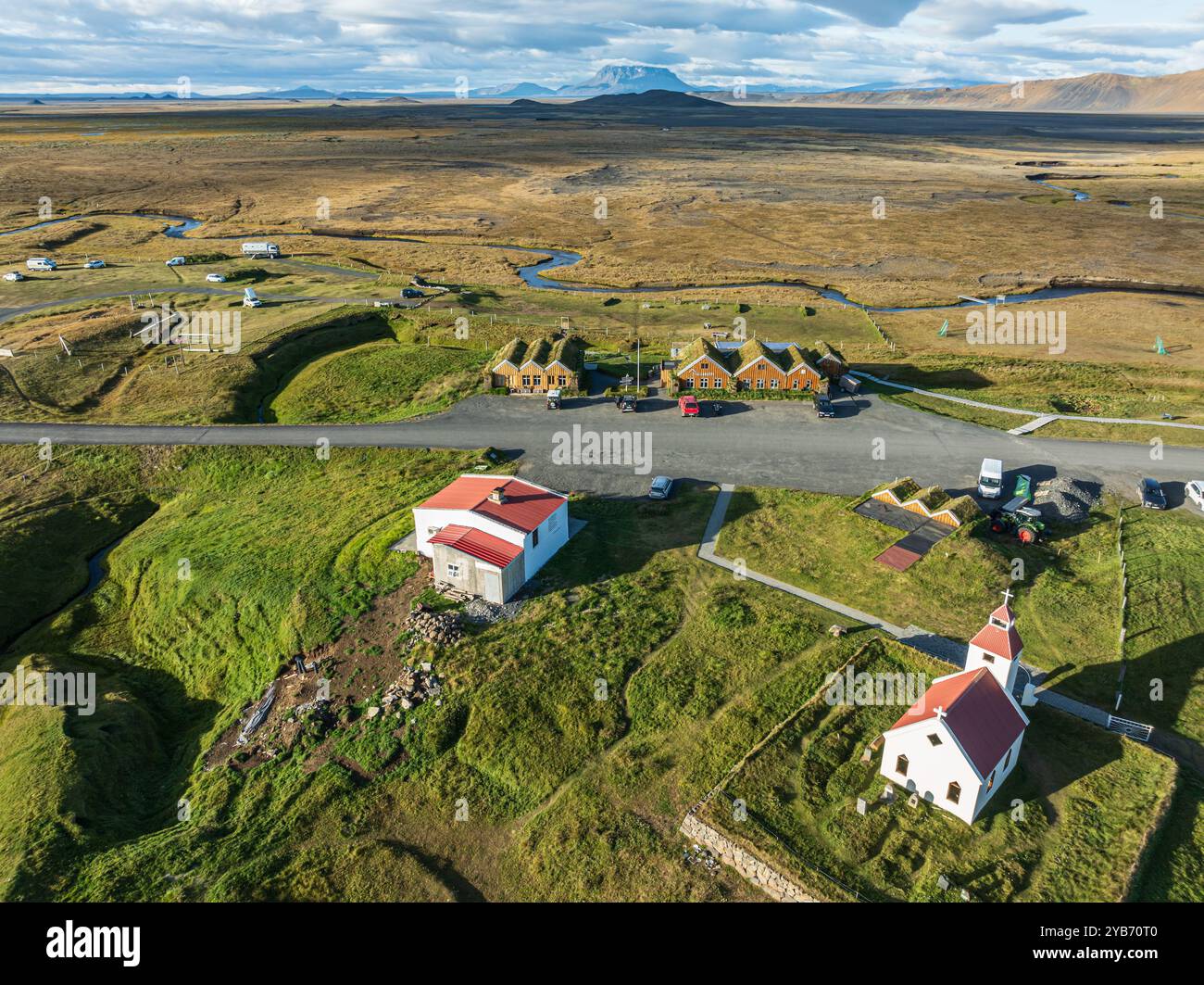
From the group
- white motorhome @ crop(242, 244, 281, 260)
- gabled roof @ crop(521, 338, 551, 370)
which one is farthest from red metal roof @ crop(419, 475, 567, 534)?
white motorhome @ crop(242, 244, 281, 260)

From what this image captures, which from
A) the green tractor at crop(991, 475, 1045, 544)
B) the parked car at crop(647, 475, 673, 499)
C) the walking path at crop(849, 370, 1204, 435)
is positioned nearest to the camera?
the green tractor at crop(991, 475, 1045, 544)

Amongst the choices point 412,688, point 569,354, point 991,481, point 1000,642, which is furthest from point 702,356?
point 412,688

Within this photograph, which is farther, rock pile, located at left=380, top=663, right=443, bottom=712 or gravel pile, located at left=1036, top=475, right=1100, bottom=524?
gravel pile, located at left=1036, top=475, right=1100, bottom=524

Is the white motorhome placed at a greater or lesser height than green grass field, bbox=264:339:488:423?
greater

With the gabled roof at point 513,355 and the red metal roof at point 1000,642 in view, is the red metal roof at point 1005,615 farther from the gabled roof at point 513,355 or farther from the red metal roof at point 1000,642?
the gabled roof at point 513,355

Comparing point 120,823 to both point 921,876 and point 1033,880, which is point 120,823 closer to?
point 921,876

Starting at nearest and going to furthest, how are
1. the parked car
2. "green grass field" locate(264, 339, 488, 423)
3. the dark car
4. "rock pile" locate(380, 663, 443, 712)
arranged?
"rock pile" locate(380, 663, 443, 712)
the dark car
the parked car
"green grass field" locate(264, 339, 488, 423)

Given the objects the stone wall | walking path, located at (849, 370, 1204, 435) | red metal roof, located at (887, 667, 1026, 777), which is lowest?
the stone wall

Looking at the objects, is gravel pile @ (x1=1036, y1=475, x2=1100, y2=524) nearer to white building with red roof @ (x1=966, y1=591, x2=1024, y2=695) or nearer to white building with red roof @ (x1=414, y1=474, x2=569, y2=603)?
white building with red roof @ (x1=966, y1=591, x2=1024, y2=695)
